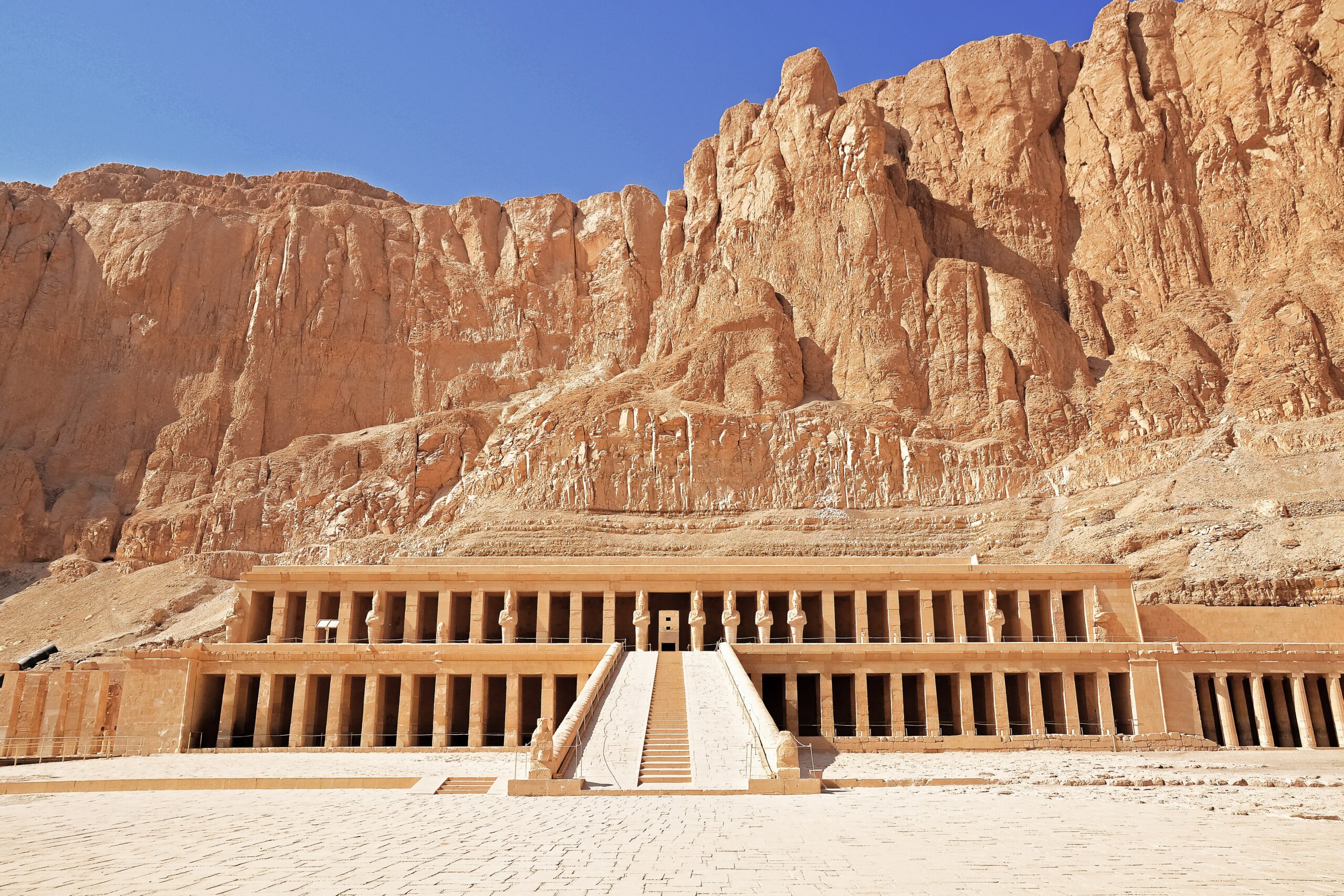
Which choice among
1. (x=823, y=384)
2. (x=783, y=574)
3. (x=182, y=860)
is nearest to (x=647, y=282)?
(x=823, y=384)

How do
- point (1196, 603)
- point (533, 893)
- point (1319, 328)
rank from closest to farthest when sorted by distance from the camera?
point (533, 893) → point (1196, 603) → point (1319, 328)

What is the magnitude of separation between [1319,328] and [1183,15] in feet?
101

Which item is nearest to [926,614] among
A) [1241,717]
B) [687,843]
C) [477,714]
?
[1241,717]

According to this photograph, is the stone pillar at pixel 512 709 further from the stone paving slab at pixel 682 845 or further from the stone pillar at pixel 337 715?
the stone paving slab at pixel 682 845

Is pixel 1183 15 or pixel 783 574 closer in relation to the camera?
pixel 783 574

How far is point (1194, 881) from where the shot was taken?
1011cm

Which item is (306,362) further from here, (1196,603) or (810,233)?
(1196,603)

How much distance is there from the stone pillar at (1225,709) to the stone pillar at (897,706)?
975cm

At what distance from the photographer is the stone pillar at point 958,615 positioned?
37375mm

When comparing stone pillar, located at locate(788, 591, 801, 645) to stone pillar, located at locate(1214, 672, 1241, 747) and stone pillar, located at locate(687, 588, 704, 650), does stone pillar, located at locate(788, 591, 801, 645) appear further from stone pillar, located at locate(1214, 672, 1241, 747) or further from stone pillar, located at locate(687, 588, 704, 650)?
stone pillar, located at locate(1214, 672, 1241, 747)

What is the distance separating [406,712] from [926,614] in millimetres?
18944

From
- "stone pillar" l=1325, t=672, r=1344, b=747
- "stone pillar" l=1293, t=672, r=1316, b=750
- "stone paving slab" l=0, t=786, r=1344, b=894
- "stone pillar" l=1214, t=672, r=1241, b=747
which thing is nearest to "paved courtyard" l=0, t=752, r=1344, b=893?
"stone paving slab" l=0, t=786, r=1344, b=894

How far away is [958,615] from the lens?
37688 mm

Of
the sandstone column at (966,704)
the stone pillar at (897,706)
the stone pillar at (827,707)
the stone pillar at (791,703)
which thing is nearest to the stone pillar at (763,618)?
Result: the stone pillar at (791,703)
